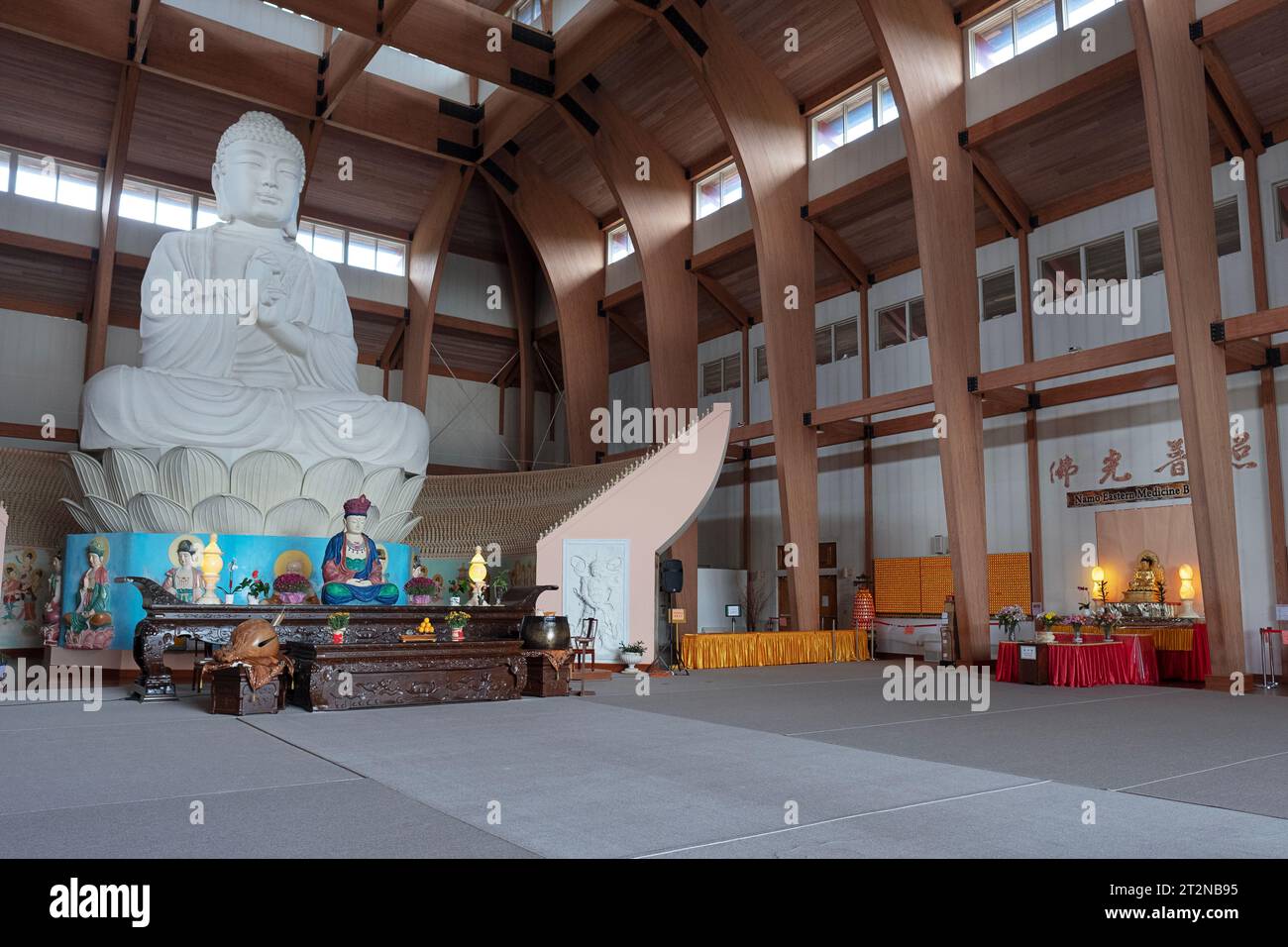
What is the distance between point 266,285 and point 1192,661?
12.3m

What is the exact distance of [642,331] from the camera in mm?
21125

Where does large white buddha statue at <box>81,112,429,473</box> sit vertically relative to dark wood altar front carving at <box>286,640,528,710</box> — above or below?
A: above

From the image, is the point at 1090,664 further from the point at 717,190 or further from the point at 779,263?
the point at 717,190

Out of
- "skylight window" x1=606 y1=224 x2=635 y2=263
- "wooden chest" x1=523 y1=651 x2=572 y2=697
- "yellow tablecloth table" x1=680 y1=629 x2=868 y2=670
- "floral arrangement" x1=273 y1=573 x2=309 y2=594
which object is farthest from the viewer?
"skylight window" x1=606 y1=224 x2=635 y2=263

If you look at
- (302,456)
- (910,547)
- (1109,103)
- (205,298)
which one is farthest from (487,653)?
(1109,103)

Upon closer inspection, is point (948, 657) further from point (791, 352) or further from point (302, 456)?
point (302, 456)

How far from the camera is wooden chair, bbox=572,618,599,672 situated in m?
9.45

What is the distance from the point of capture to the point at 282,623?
27.2 ft

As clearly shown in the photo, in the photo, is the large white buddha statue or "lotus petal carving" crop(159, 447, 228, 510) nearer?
"lotus petal carving" crop(159, 447, 228, 510)

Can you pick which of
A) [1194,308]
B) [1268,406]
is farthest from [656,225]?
[1268,406]

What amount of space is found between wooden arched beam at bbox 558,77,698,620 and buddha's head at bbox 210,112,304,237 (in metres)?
5.66

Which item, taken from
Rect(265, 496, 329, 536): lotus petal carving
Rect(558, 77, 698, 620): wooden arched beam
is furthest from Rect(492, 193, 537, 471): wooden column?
Rect(265, 496, 329, 536): lotus petal carving

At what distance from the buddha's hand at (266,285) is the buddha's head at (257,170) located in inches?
22.4

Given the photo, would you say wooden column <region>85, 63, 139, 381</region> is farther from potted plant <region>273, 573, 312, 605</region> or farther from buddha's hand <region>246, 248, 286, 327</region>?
potted plant <region>273, 573, 312, 605</region>
